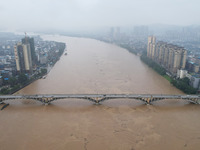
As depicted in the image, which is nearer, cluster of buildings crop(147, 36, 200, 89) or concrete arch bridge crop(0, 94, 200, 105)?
concrete arch bridge crop(0, 94, 200, 105)

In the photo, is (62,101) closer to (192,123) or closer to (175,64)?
(192,123)

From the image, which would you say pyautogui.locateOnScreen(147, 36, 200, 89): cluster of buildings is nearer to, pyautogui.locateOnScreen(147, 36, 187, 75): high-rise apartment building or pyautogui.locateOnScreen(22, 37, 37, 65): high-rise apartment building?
pyautogui.locateOnScreen(147, 36, 187, 75): high-rise apartment building

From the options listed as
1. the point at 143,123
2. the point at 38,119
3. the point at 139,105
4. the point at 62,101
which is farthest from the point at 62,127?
the point at 139,105

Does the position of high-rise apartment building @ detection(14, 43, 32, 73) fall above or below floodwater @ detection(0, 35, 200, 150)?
above

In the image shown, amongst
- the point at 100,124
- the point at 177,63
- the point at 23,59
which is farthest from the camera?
the point at 177,63

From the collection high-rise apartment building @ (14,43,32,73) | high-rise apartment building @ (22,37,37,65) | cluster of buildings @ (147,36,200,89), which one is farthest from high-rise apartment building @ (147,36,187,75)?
high-rise apartment building @ (22,37,37,65)

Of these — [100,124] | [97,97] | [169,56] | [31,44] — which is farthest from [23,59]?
[169,56]

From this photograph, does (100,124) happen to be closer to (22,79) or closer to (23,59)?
(22,79)

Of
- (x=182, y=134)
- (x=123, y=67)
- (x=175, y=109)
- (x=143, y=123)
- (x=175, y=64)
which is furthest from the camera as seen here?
(x=123, y=67)
